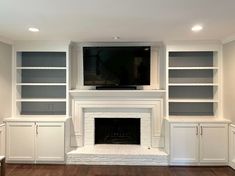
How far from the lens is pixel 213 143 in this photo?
4.69 m

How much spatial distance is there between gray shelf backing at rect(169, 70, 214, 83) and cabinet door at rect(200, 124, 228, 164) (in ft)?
3.40

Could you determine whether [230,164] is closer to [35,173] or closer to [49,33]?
[35,173]

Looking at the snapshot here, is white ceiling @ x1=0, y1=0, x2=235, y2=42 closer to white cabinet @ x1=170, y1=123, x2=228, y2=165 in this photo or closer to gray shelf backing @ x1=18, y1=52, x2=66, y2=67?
gray shelf backing @ x1=18, y1=52, x2=66, y2=67

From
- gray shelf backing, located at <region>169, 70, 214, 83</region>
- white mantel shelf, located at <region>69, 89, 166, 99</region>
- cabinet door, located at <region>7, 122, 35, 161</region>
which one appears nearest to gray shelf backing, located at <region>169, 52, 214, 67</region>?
gray shelf backing, located at <region>169, 70, 214, 83</region>

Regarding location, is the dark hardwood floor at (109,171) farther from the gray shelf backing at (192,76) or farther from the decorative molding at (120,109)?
the gray shelf backing at (192,76)

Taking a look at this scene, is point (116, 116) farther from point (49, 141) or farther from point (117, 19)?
point (117, 19)

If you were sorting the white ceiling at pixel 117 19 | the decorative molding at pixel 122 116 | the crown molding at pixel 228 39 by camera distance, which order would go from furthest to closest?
the decorative molding at pixel 122 116 → the crown molding at pixel 228 39 → the white ceiling at pixel 117 19

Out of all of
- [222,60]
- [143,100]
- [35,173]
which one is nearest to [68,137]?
[35,173]

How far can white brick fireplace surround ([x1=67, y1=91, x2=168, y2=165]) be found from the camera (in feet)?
16.8

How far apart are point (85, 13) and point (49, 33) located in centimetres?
143

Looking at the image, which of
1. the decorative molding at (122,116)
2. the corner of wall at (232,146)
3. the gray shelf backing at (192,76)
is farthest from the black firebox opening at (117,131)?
the corner of wall at (232,146)

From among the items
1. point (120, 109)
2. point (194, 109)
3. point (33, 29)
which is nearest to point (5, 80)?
point (33, 29)

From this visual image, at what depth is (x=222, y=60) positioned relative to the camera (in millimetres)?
4977

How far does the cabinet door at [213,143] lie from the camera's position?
4.67m
